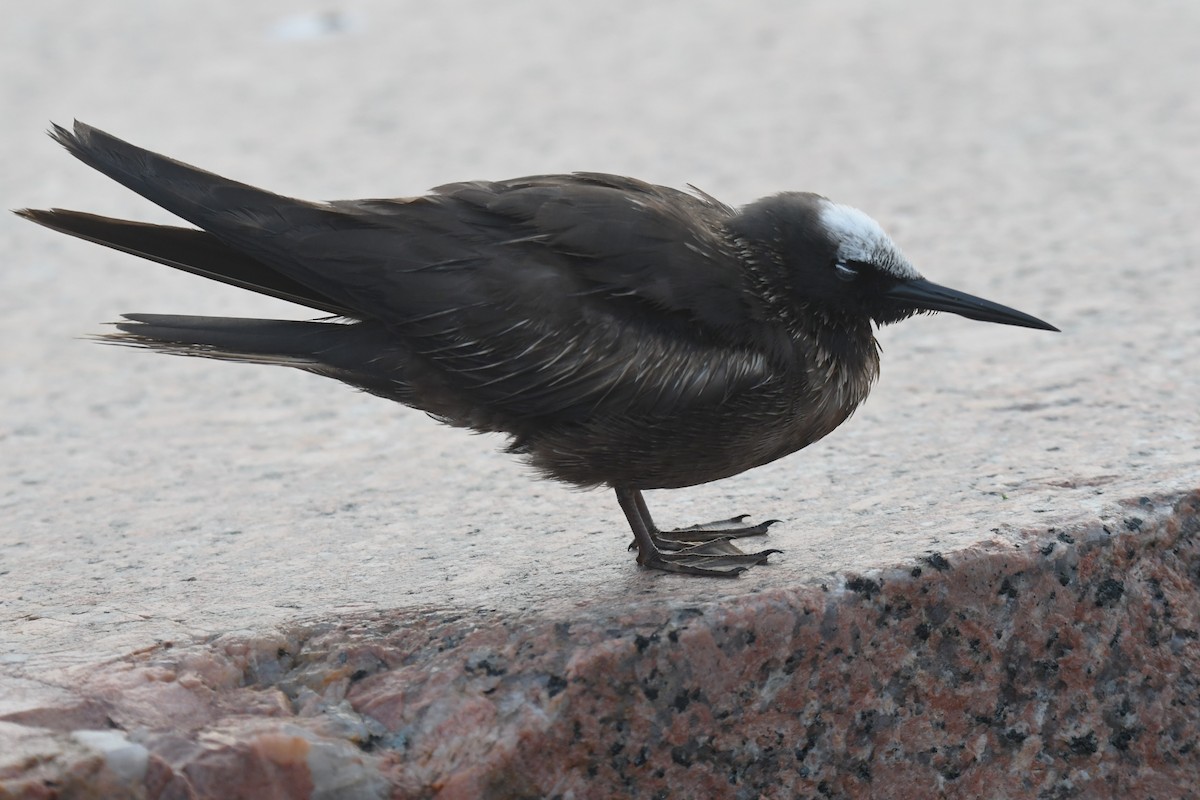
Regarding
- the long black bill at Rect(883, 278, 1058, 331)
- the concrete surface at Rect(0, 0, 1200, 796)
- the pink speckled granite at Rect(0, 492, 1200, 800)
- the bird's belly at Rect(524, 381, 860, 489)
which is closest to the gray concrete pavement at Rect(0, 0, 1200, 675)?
the concrete surface at Rect(0, 0, 1200, 796)

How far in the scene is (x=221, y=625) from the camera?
14.1ft

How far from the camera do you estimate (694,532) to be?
4.88 metres

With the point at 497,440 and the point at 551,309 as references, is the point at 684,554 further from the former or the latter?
the point at 497,440

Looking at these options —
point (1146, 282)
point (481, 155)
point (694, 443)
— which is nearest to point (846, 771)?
point (694, 443)

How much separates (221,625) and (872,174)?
6078 millimetres

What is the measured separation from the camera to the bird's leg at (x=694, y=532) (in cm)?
476

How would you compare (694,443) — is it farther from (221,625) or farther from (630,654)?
(221,625)

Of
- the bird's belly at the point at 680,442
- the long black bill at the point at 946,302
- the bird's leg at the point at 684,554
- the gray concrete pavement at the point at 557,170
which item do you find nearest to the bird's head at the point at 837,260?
the long black bill at the point at 946,302

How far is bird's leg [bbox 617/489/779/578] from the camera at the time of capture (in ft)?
14.6

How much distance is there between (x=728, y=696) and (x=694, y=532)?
0.94 meters

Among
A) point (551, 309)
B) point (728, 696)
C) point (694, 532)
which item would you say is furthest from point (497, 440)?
point (728, 696)

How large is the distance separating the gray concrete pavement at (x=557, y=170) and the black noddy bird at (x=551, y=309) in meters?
0.43

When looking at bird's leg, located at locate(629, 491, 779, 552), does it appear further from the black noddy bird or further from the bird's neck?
the bird's neck

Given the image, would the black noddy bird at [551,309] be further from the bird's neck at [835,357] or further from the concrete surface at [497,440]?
the concrete surface at [497,440]
